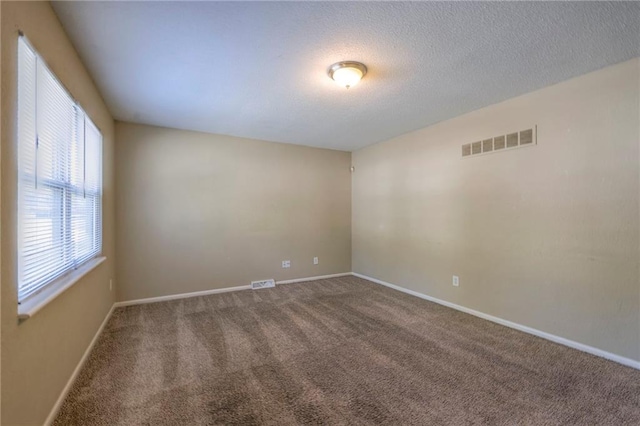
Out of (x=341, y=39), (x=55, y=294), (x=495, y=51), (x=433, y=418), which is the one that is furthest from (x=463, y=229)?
(x=55, y=294)

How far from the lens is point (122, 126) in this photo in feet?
11.9

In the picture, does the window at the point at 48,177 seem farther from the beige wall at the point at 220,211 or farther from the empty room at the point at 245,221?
the beige wall at the point at 220,211

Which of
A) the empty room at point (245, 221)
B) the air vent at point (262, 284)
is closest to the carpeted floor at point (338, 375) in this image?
the empty room at point (245, 221)

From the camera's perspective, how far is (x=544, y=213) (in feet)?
8.84

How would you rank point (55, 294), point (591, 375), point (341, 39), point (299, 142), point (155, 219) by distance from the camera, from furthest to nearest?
point (299, 142)
point (155, 219)
point (591, 375)
point (341, 39)
point (55, 294)

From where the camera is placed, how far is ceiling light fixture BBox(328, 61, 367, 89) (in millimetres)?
2238

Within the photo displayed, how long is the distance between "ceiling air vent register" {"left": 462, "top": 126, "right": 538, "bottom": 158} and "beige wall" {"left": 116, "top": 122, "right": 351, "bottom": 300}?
8.06 ft

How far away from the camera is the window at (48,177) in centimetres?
138

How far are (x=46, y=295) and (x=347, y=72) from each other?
8.28 feet

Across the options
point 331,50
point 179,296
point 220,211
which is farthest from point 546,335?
point 179,296

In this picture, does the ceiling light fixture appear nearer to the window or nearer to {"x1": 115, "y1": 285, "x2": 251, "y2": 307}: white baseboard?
the window

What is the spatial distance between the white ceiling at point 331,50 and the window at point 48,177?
0.48m

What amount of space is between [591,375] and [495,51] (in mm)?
2558

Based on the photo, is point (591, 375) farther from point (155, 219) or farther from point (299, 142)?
point (155, 219)
